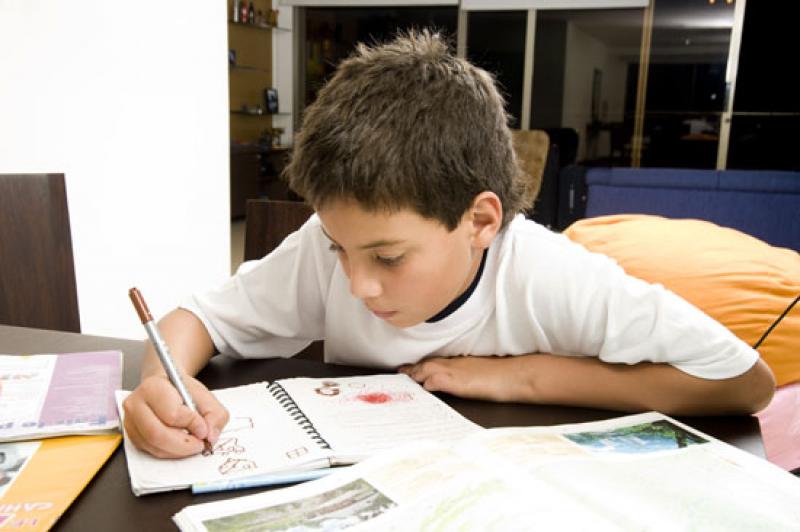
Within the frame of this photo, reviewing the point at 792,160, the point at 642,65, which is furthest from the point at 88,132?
the point at 792,160

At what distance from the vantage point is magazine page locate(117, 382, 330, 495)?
582 mm

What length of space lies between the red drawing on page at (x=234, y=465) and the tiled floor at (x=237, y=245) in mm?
3546

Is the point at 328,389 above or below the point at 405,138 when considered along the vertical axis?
below

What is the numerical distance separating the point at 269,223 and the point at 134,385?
2.06 feet

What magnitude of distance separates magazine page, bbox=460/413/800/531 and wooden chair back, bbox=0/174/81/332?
1.06 m

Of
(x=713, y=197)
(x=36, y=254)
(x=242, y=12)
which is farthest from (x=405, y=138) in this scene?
(x=242, y=12)

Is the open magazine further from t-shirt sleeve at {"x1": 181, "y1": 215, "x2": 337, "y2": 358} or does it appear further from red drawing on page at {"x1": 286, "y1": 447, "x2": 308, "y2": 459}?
t-shirt sleeve at {"x1": 181, "y1": 215, "x2": 337, "y2": 358}

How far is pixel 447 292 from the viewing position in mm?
837

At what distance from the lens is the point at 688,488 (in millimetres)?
575

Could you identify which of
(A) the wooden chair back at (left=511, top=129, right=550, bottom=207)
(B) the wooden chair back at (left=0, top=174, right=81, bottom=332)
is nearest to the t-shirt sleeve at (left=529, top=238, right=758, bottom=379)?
(B) the wooden chair back at (left=0, top=174, right=81, bottom=332)

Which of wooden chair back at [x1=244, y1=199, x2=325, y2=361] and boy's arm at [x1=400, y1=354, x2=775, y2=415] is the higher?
wooden chair back at [x1=244, y1=199, x2=325, y2=361]

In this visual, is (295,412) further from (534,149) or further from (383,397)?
(534,149)

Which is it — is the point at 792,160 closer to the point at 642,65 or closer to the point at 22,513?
the point at 642,65

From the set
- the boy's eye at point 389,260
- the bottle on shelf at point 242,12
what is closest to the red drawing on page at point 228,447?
the boy's eye at point 389,260
